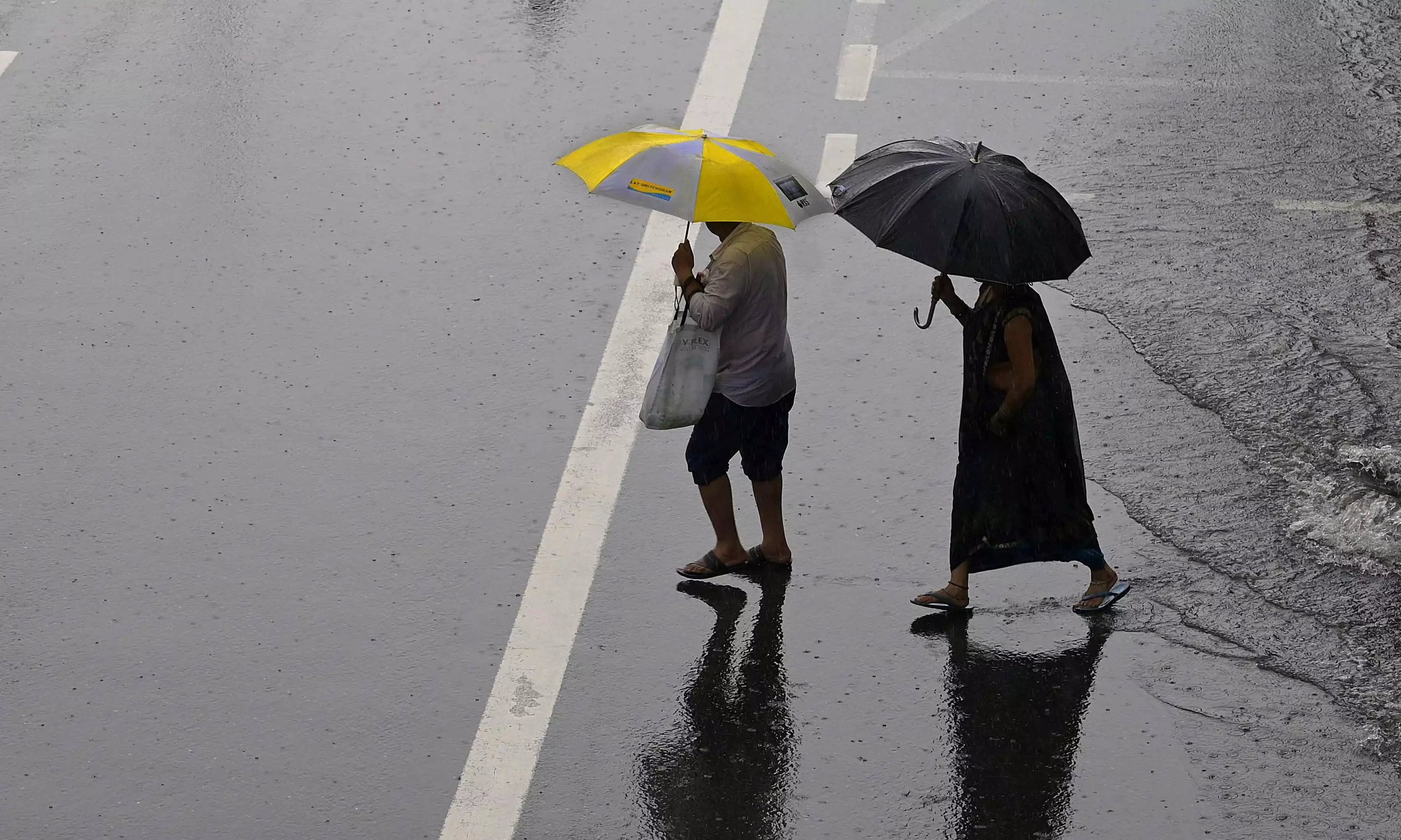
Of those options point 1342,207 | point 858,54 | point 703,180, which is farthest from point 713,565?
point 858,54

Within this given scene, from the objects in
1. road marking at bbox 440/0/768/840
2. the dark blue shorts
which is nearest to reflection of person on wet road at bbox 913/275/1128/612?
the dark blue shorts

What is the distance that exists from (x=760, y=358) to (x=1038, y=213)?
130cm

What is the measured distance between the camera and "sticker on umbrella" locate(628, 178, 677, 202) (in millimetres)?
6223

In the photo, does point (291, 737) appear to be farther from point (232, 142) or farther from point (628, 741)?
point (232, 142)

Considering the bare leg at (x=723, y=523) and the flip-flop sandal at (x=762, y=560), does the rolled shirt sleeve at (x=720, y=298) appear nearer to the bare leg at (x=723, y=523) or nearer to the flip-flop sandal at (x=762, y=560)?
the bare leg at (x=723, y=523)

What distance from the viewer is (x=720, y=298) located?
21.3ft

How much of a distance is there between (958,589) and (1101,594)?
23.9 inches

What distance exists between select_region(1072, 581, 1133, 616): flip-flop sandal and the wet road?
9 cm

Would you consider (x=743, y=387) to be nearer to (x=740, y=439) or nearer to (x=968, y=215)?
(x=740, y=439)

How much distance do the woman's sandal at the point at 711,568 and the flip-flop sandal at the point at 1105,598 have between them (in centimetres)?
145

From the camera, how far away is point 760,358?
6.64 meters

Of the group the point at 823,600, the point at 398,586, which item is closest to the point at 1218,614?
the point at 823,600

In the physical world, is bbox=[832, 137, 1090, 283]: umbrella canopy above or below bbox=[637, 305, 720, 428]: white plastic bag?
Answer: above

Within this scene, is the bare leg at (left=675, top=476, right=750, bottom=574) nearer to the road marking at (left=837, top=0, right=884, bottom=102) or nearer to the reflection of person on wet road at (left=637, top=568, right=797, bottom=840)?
the reflection of person on wet road at (left=637, top=568, right=797, bottom=840)
